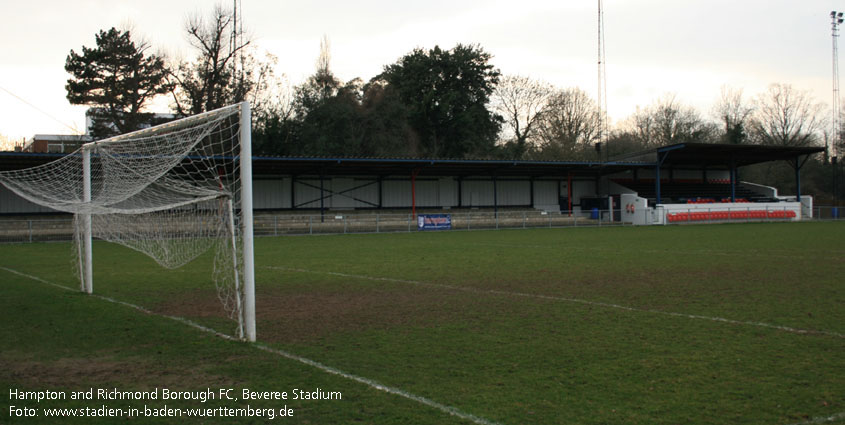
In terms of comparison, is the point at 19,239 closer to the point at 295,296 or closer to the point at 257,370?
the point at 295,296

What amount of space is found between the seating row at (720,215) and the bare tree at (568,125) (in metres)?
17.8

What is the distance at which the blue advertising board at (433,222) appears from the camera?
3503 cm

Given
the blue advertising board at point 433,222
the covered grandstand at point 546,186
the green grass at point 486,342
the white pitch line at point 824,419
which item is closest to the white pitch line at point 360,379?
the green grass at point 486,342

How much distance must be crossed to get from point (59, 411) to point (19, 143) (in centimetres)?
5410

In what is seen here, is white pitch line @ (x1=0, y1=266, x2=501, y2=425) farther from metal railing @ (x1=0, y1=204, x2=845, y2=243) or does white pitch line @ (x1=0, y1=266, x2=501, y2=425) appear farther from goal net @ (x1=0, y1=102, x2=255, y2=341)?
metal railing @ (x1=0, y1=204, x2=845, y2=243)

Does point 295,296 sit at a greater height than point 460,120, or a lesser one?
lesser

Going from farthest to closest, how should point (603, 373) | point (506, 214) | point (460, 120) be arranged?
point (460, 120) < point (506, 214) < point (603, 373)

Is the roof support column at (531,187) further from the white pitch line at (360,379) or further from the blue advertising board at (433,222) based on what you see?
the white pitch line at (360,379)

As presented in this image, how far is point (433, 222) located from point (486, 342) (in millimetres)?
28596

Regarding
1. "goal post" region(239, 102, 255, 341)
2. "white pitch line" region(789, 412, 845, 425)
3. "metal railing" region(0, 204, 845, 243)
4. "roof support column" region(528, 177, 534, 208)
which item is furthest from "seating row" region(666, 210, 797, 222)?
"white pitch line" region(789, 412, 845, 425)

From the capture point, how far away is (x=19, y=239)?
→ 2775 cm

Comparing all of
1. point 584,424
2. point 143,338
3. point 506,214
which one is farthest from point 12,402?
point 506,214

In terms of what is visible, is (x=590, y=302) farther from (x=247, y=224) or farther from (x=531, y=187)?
(x=531, y=187)

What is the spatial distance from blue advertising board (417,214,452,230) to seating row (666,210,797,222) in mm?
15394
